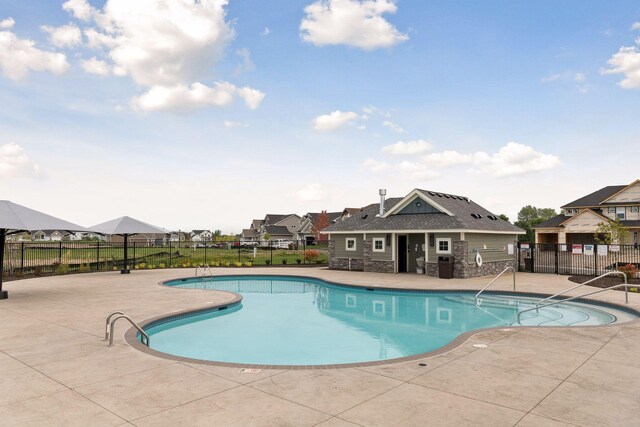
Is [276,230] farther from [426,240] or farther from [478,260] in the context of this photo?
[478,260]

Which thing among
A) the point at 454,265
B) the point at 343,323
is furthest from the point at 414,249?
the point at 343,323

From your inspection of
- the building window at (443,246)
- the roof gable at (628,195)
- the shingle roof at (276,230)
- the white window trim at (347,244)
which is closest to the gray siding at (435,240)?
the building window at (443,246)

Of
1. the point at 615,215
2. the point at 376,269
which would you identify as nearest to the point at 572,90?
the point at 376,269

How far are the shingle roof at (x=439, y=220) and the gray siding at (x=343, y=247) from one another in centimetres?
47

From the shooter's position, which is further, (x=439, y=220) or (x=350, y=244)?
(x=350, y=244)

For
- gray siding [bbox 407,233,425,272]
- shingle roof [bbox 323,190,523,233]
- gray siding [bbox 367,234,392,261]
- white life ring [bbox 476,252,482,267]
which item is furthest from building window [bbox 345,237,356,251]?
white life ring [bbox 476,252,482,267]

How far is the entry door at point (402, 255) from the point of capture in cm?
2312

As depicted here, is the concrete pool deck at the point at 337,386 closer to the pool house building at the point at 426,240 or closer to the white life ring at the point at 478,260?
the pool house building at the point at 426,240

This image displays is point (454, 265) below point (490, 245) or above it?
below

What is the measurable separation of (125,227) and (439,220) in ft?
55.9

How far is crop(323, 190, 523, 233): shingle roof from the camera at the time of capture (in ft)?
69.3

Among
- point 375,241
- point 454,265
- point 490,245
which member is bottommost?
point 454,265

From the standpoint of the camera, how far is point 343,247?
25141 millimetres

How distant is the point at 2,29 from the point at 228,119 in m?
11.6
